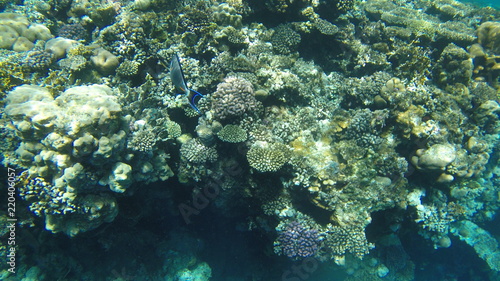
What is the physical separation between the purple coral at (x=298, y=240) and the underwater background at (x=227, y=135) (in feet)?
0.10

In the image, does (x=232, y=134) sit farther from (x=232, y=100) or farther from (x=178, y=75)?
(x=178, y=75)

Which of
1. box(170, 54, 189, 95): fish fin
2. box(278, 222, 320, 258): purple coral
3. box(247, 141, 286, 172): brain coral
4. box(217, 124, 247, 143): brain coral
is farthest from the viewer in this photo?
box(278, 222, 320, 258): purple coral

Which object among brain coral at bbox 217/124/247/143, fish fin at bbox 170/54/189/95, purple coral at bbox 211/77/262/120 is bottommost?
brain coral at bbox 217/124/247/143

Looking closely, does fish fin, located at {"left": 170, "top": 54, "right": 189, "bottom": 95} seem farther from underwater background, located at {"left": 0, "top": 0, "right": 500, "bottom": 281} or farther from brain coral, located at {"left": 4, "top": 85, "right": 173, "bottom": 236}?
brain coral, located at {"left": 4, "top": 85, "right": 173, "bottom": 236}

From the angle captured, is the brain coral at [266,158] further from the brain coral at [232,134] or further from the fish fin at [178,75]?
the fish fin at [178,75]

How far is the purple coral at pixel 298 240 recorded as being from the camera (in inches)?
207

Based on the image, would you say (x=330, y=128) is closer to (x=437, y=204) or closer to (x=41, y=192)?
(x=437, y=204)

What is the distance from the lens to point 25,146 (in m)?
3.80

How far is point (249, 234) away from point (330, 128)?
398 cm

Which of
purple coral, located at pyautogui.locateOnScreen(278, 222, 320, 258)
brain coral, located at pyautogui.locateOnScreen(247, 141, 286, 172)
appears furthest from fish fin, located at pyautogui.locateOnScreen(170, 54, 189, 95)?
purple coral, located at pyautogui.locateOnScreen(278, 222, 320, 258)

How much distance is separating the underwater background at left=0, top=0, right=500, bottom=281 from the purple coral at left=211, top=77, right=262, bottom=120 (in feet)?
0.10

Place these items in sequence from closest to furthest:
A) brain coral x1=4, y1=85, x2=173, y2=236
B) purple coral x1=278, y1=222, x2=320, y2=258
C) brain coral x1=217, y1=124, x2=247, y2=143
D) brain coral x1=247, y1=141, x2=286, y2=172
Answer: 1. brain coral x1=4, y1=85, x2=173, y2=236
2. brain coral x1=247, y1=141, x2=286, y2=172
3. brain coral x1=217, y1=124, x2=247, y2=143
4. purple coral x1=278, y1=222, x2=320, y2=258

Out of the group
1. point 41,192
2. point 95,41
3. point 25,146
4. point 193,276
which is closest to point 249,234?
point 193,276

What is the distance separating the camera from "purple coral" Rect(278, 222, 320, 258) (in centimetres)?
526
